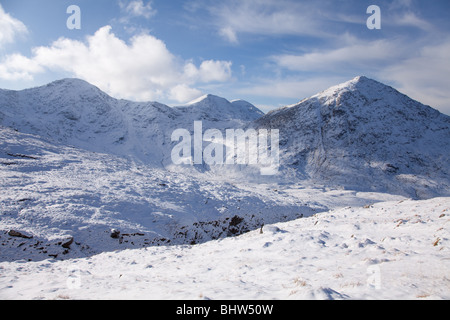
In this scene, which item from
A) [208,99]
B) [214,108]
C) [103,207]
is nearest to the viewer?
[103,207]

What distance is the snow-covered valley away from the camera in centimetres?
575

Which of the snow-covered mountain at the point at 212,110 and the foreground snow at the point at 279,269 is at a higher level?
the snow-covered mountain at the point at 212,110

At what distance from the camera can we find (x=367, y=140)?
1971 inches

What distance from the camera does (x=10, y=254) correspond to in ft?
36.5

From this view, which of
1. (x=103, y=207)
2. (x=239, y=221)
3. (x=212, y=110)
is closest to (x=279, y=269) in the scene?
(x=239, y=221)

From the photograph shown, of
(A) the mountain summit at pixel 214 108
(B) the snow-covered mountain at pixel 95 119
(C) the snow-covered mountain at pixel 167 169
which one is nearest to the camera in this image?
(C) the snow-covered mountain at pixel 167 169

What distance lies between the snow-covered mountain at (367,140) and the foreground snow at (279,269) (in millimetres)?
35465

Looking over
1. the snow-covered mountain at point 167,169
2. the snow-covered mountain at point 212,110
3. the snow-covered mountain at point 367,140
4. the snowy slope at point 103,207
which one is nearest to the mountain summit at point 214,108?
the snow-covered mountain at point 212,110

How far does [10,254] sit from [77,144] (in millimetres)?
47160

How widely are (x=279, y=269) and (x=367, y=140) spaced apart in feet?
173

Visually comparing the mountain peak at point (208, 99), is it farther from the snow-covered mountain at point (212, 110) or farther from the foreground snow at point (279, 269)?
the foreground snow at point (279, 269)

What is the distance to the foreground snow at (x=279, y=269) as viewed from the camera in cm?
498

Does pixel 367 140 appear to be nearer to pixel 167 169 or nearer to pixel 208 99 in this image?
pixel 167 169

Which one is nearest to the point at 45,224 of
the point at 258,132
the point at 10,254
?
the point at 10,254
